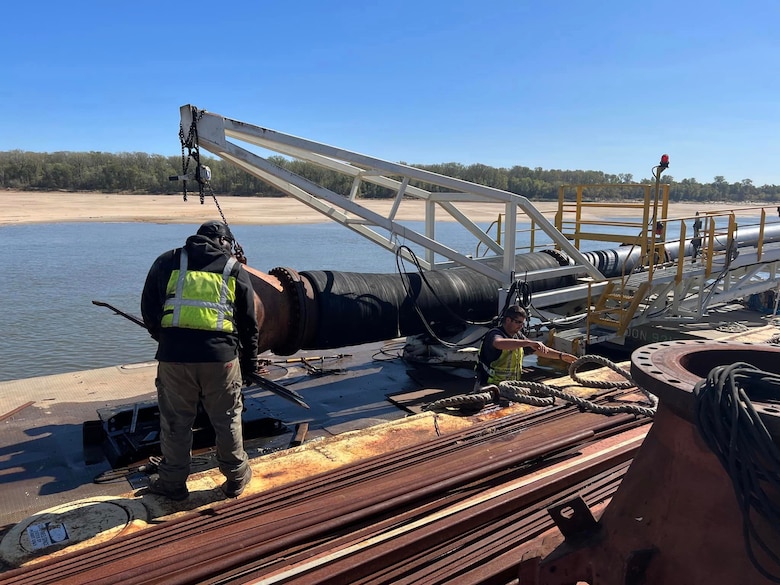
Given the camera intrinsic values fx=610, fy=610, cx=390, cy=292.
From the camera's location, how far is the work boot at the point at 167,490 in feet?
10.9

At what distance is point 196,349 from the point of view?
3520 millimetres

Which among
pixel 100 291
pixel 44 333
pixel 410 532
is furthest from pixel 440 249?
pixel 100 291

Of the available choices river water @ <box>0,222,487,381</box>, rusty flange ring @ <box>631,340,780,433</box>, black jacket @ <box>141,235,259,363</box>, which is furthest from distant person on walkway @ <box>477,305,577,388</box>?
river water @ <box>0,222,487,381</box>

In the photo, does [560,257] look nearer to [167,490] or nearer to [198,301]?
[198,301]

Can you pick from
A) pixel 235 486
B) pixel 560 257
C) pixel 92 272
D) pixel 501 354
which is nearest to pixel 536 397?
pixel 501 354

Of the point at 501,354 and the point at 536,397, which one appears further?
the point at 501,354

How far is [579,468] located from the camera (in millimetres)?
3078

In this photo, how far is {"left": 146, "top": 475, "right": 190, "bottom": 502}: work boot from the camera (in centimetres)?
332

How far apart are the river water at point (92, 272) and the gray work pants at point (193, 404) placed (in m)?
7.08

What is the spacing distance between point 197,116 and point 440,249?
9.59 ft

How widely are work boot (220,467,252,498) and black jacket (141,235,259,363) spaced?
69 centimetres

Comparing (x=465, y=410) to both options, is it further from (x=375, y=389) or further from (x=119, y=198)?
(x=119, y=198)

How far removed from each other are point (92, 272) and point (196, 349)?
57.8 ft

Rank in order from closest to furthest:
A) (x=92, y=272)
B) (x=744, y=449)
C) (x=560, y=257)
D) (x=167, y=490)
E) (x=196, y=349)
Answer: (x=744, y=449) → (x=167, y=490) → (x=196, y=349) → (x=560, y=257) → (x=92, y=272)
